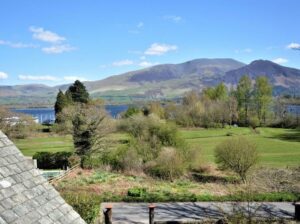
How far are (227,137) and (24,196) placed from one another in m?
69.5

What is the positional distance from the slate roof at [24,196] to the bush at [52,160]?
41.7 meters

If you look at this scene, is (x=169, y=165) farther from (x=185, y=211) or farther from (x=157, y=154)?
(x=185, y=211)

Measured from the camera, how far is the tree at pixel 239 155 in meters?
36.0

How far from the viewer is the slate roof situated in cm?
474

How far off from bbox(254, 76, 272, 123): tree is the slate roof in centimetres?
9338

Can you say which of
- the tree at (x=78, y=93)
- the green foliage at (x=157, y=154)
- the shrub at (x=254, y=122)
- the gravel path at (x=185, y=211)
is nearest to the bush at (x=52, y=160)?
the green foliage at (x=157, y=154)

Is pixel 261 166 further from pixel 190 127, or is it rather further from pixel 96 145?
pixel 190 127

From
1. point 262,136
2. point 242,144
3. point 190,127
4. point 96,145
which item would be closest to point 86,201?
point 242,144

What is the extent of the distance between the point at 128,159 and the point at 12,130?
85.3 ft

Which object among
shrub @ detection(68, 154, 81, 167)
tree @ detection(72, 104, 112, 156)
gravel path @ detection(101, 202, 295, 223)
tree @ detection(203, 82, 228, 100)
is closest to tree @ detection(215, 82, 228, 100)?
tree @ detection(203, 82, 228, 100)

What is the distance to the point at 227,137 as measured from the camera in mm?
72750

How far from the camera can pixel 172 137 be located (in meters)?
42.5

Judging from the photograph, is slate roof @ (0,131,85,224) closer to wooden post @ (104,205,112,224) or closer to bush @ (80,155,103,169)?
wooden post @ (104,205,112,224)

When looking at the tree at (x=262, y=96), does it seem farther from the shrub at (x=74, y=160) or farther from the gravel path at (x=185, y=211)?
the gravel path at (x=185, y=211)
